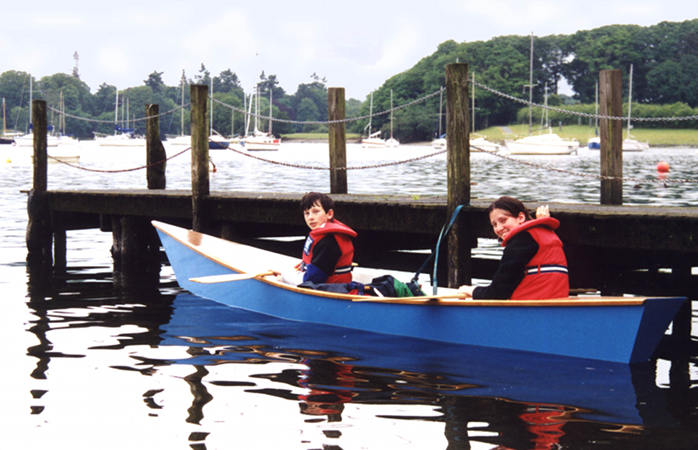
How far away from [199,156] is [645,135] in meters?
103

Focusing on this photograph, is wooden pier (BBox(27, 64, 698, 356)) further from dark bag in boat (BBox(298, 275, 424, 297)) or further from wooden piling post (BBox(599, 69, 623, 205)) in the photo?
dark bag in boat (BBox(298, 275, 424, 297))

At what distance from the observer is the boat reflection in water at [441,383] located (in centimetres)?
606

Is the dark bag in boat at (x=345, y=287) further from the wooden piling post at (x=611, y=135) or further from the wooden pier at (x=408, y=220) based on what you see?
the wooden piling post at (x=611, y=135)

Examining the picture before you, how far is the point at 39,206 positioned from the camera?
1495 centimetres

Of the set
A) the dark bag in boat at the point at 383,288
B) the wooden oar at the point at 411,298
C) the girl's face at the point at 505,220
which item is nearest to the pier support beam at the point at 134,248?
the dark bag in boat at the point at 383,288

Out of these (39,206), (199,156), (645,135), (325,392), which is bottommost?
(325,392)

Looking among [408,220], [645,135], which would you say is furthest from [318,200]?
[645,135]

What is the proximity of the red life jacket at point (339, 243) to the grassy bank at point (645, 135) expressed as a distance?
9654cm

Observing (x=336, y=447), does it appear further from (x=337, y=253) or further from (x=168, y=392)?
(x=337, y=253)

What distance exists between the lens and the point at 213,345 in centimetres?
863

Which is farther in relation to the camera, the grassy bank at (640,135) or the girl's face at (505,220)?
the grassy bank at (640,135)

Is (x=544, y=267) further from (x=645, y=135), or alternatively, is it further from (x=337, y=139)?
(x=645, y=135)

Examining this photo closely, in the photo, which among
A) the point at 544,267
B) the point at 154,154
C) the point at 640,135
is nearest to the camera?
the point at 544,267

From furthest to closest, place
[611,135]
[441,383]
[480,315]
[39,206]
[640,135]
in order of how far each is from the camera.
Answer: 1. [640,135]
2. [39,206]
3. [611,135]
4. [480,315]
5. [441,383]
